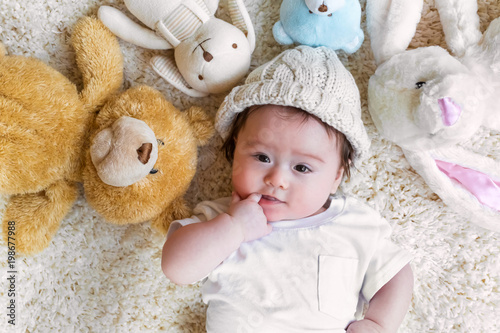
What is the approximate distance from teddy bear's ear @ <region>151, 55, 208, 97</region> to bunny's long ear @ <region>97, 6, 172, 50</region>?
0.13 ft

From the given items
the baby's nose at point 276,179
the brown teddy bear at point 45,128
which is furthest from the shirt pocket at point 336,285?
the brown teddy bear at point 45,128

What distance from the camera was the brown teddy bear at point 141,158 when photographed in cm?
94

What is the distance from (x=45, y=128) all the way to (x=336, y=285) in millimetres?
786

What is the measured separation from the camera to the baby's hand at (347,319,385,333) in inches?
41.1

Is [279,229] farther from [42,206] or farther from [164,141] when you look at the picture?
[42,206]

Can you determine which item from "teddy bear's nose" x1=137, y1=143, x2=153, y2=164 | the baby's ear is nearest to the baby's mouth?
the baby's ear

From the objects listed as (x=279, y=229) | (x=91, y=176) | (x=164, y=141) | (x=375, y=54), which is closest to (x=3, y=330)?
(x=91, y=176)

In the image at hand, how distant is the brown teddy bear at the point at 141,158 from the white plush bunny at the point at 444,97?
0.50m

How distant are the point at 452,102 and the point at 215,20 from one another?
0.60 m

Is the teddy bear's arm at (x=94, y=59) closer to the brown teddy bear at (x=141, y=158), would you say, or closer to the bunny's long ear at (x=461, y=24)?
the brown teddy bear at (x=141, y=158)

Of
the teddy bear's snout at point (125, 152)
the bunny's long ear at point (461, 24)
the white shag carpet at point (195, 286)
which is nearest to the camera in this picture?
the teddy bear's snout at point (125, 152)

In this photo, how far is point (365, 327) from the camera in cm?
105

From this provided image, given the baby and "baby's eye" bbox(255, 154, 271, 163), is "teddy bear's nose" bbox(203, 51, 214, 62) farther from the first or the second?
"baby's eye" bbox(255, 154, 271, 163)

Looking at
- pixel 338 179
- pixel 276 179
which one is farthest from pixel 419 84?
pixel 276 179
